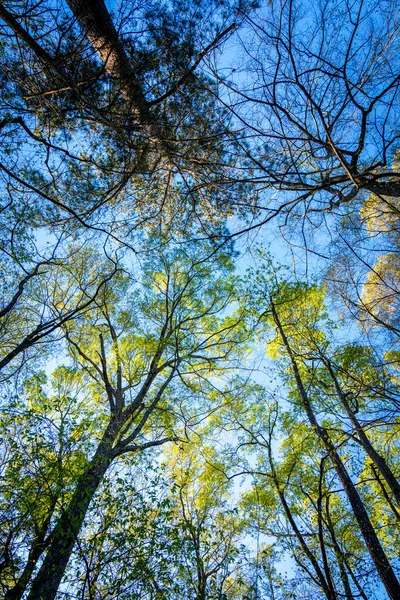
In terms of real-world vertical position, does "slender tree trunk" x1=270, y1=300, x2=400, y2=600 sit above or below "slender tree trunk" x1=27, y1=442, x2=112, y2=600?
above

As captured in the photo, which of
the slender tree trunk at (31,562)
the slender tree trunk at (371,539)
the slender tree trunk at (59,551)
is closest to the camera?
the slender tree trunk at (31,562)

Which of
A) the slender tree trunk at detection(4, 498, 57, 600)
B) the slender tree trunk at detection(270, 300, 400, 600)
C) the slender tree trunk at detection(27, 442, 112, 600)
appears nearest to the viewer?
the slender tree trunk at detection(4, 498, 57, 600)

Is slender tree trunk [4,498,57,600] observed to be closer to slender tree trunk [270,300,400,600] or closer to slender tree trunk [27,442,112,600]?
slender tree trunk [27,442,112,600]

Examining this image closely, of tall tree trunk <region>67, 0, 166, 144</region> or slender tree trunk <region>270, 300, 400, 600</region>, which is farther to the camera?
A: slender tree trunk <region>270, 300, 400, 600</region>

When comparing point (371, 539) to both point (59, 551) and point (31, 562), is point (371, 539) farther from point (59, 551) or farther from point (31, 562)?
point (31, 562)

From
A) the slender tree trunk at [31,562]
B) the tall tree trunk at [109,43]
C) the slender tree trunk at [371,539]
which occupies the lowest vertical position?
the slender tree trunk at [31,562]

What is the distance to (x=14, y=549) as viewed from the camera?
3.96 metres

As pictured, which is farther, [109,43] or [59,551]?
[59,551]

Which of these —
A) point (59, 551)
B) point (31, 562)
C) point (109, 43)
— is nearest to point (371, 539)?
point (59, 551)

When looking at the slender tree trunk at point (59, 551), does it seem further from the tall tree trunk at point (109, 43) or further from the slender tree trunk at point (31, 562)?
the tall tree trunk at point (109, 43)

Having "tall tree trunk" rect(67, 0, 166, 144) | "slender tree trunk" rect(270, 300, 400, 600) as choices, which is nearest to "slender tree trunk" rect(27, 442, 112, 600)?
"slender tree trunk" rect(270, 300, 400, 600)

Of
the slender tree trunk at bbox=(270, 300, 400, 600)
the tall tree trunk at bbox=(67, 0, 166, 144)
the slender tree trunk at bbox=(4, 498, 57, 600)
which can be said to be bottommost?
the slender tree trunk at bbox=(4, 498, 57, 600)

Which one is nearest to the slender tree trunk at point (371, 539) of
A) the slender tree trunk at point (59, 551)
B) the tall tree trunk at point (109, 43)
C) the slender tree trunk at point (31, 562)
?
the slender tree trunk at point (59, 551)

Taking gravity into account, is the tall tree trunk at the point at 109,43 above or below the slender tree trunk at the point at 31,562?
above
